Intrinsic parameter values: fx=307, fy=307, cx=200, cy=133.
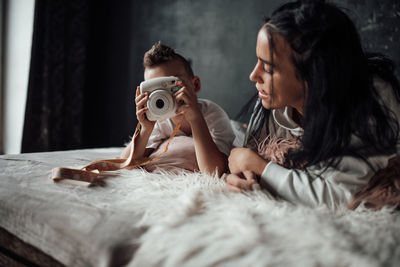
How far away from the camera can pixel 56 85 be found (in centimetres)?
245

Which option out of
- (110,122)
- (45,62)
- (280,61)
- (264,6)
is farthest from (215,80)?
(280,61)

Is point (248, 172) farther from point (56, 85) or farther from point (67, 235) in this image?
point (56, 85)

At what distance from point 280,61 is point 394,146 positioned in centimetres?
30

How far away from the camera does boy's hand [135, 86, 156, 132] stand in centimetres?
89

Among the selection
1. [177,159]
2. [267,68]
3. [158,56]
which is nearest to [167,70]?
[158,56]

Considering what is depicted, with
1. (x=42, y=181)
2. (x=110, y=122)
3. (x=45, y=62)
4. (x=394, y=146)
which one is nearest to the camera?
(x=394, y=146)

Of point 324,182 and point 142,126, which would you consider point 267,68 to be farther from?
point 142,126

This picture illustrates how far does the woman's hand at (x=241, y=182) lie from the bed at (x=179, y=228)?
2cm

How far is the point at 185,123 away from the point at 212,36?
4.07 ft

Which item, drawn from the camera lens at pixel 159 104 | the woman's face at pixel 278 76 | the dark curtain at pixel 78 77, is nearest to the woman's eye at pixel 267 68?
the woman's face at pixel 278 76

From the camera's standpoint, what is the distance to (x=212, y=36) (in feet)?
7.17

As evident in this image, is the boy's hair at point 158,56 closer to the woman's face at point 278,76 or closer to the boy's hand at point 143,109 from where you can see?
the boy's hand at point 143,109

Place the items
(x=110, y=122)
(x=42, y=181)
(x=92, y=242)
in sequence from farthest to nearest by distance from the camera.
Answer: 1. (x=110, y=122)
2. (x=42, y=181)
3. (x=92, y=242)

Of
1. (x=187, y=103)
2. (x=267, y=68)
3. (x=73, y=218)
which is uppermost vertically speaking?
(x=267, y=68)
